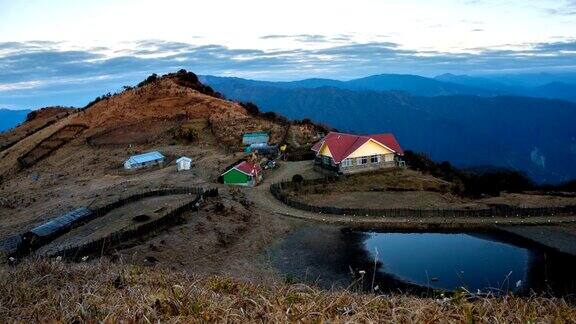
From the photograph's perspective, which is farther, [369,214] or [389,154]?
[389,154]

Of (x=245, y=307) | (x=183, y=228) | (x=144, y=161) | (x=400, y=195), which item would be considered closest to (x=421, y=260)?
(x=400, y=195)

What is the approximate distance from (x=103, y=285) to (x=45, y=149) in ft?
233

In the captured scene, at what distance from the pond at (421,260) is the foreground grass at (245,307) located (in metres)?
18.8

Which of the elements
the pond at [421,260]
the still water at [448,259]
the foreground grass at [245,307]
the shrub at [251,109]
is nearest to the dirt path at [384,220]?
the pond at [421,260]

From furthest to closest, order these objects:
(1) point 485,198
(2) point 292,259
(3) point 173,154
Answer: (3) point 173,154 < (1) point 485,198 < (2) point 292,259

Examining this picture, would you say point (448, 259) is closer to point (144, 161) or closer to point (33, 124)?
point (144, 161)

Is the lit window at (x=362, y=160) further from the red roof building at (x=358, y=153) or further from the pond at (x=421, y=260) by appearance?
the pond at (x=421, y=260)

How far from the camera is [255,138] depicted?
63.1 meters

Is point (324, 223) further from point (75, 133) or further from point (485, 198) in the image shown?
point (75, 133)

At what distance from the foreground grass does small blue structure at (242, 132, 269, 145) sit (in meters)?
55.8

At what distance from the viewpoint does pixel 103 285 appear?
23.3 ft

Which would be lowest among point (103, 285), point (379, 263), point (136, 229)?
point (379, 263)

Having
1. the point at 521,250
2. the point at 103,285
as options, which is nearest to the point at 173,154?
the point at 521,250

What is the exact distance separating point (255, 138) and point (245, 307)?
190 feet
